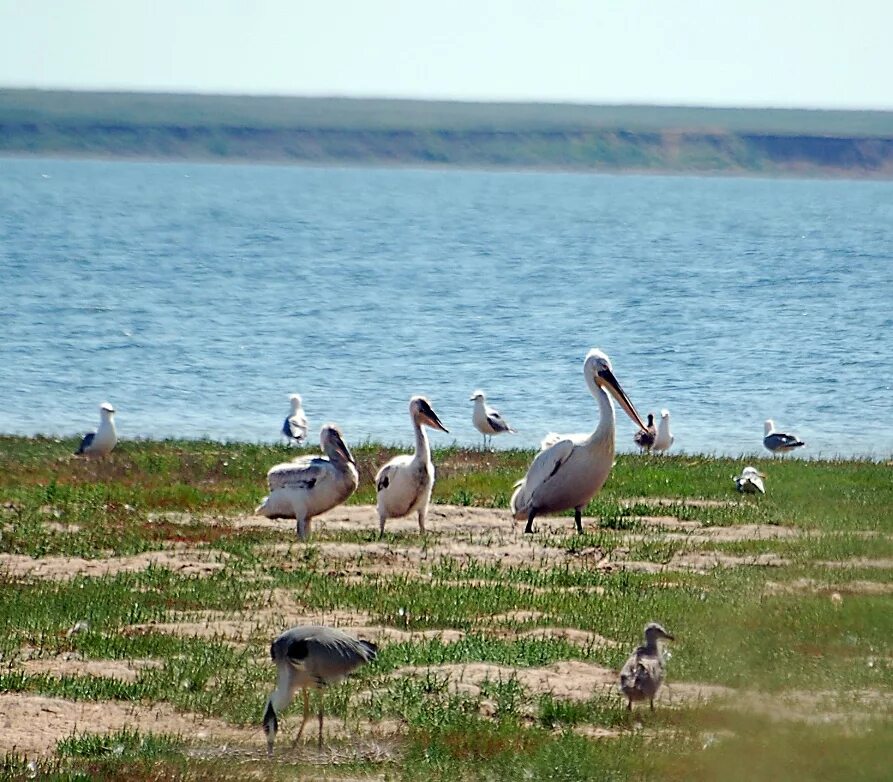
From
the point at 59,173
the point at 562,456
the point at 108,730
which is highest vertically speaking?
the point at 59,173

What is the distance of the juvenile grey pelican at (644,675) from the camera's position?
33.1 feet

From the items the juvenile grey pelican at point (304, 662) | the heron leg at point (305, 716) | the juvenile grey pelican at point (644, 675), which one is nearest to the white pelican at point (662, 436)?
the juvenile grey pelican at point (644, 675)

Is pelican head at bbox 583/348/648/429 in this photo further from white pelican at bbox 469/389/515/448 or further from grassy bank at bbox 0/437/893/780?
white pelican at bbox 469/389/515/448

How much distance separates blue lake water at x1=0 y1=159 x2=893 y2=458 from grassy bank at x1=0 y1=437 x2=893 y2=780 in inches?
457

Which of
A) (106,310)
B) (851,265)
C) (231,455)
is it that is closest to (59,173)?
(851,265)

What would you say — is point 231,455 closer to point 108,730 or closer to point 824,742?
point 108,730

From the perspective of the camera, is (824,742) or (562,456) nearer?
(824,742)

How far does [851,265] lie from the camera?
81250 mm

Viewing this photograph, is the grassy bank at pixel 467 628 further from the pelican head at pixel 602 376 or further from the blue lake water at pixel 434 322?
the blue lake water at pixel 434 322

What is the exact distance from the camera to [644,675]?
398 inches

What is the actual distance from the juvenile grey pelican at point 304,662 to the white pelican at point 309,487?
7009 mm

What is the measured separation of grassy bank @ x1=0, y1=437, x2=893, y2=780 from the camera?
8992mm

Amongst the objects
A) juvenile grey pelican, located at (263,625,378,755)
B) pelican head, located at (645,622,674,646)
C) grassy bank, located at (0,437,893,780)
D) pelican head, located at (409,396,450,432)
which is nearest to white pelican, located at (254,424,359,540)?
grassy bank, located at (0,437,893,780)

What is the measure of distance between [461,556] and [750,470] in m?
5.93
